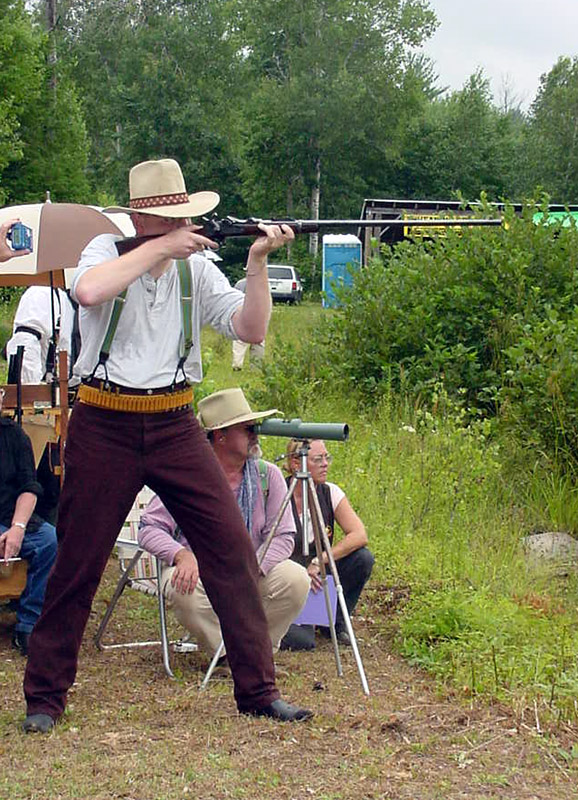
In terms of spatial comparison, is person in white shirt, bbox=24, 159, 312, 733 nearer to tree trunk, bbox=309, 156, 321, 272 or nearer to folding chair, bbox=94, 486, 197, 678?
folding chair, bbox=94, 486, 197, 678

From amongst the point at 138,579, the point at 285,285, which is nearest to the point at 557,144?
the point at 285,285

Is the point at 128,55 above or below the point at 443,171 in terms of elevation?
above

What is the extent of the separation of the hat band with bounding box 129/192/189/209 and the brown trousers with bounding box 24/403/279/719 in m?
0.82

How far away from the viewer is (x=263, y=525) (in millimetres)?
5961

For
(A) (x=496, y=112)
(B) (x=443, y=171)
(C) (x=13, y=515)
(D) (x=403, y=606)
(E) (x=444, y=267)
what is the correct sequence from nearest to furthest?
1. (C) (x=13, y=515)
2. (D) (x=403, y=606)
3. (E) (x=444, y=267)
4. (B) (x=443, y=171)
5. (A) (x=496, y=112)

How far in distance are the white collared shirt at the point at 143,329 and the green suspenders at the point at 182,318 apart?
15 mm

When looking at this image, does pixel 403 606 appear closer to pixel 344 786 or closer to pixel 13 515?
pixel 13 515

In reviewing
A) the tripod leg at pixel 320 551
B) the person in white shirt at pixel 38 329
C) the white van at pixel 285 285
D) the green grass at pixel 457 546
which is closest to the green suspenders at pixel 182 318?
the tripod leg at pixel 320 551

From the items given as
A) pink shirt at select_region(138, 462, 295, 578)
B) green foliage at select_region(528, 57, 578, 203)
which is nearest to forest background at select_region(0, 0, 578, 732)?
pink shirt at select_region(138, 462, 295, 578)

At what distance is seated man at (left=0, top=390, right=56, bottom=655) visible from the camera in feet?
19.8

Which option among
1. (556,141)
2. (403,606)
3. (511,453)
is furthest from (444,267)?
(556,141)

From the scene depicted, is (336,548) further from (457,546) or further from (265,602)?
(457,546)

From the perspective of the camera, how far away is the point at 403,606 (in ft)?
23.2

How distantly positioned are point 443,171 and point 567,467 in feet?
144
